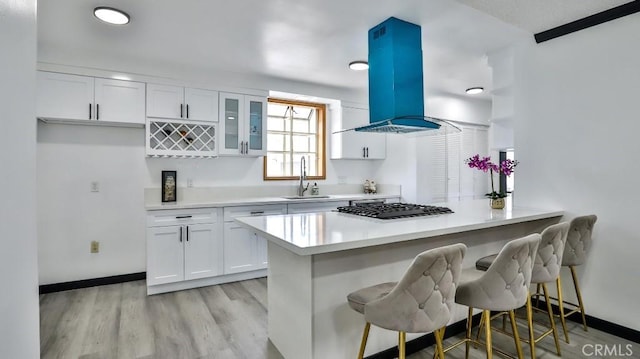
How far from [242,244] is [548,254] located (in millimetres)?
2932

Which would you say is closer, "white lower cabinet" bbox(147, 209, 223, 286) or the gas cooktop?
the gas cooktop

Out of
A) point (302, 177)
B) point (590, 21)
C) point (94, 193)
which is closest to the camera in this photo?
point (590, 21)

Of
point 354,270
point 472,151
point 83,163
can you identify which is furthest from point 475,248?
point 83,163

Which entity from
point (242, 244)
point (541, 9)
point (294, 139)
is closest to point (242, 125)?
point (294, 139)

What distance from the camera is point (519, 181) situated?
3180mm

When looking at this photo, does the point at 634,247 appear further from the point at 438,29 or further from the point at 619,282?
the point at 438,29

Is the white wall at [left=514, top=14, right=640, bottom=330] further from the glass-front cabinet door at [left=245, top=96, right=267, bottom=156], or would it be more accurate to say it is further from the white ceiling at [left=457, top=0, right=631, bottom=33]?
the glass-front cabinet door at [left=245, top=96, right=267, bottom=156]

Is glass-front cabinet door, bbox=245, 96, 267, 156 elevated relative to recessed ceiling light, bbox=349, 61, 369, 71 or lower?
lower

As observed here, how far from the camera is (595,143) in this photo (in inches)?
105

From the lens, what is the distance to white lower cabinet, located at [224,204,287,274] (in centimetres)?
376

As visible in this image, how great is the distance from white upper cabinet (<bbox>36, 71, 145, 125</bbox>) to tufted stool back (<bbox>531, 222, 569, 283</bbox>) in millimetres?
3840

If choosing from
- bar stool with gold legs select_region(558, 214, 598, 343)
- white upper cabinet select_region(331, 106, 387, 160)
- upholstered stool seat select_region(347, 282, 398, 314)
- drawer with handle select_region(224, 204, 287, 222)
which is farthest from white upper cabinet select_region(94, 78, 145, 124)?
bar stool with gold legs select_region(558, 214, 598, 343)

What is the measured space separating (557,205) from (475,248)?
953 mm

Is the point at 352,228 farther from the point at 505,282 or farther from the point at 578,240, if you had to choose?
the point at 578,240
